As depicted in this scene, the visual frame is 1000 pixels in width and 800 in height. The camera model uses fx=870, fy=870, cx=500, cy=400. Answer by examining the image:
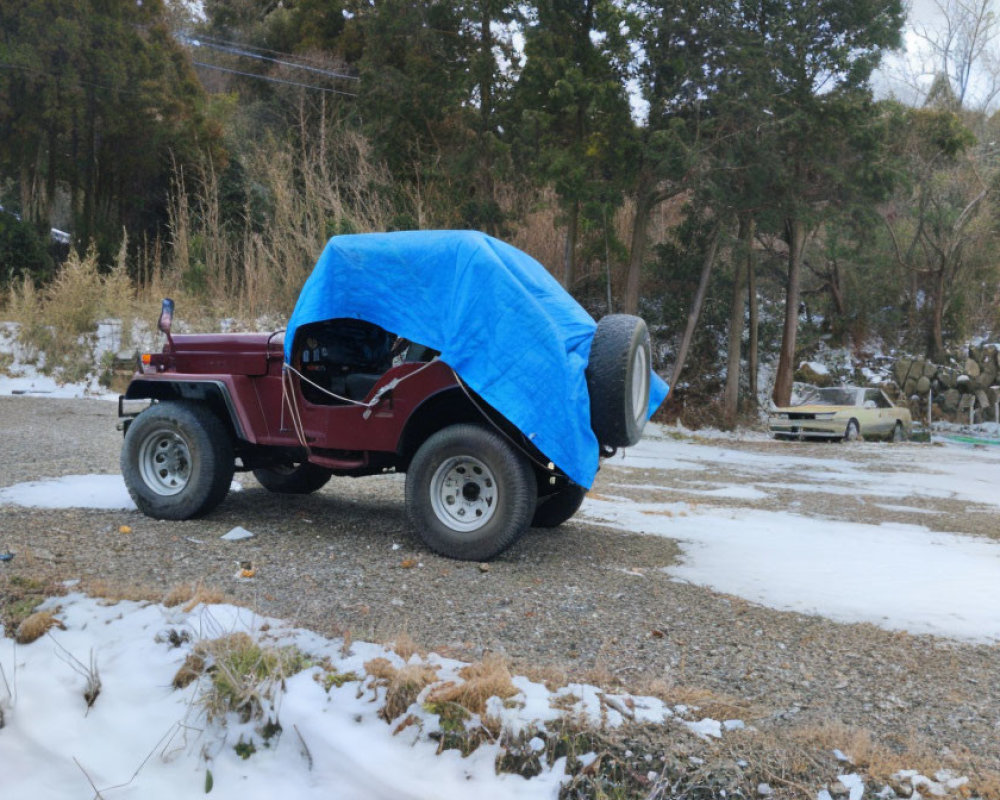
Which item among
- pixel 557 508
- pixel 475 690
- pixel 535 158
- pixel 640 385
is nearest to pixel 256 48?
pixel 535 158

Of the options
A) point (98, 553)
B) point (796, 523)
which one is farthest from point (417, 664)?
point (796, 523)

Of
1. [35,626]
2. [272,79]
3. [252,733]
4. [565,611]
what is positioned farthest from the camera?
[272,79]

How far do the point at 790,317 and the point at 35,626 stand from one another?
69.6 feet

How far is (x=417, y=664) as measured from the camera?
140 inches

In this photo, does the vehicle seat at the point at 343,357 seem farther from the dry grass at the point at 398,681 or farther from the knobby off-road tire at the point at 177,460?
the dry grass at the point at 398,681

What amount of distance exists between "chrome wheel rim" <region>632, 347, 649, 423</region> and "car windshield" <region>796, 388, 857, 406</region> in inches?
608

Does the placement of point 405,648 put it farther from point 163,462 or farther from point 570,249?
point 570,249

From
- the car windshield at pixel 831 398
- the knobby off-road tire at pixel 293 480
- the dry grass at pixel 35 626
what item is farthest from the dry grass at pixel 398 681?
the car windshield at pixel 831 398

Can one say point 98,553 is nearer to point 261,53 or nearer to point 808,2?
point 808,2

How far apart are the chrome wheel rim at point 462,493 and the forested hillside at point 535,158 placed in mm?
12268

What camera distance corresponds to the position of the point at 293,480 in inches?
299

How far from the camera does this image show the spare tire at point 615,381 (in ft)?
17.6

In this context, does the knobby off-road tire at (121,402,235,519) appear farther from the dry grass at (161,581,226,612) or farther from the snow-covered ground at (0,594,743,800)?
the snow-covered ground at (0,594,743,800)

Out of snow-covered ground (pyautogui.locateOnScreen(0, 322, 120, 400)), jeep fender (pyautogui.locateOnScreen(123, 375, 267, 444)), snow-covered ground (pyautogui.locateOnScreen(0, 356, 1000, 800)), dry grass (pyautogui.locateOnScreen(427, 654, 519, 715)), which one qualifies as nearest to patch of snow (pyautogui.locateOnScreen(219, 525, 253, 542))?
jeep fender (pyautogui.locateOnScreen(123, 375, 267, 444))
